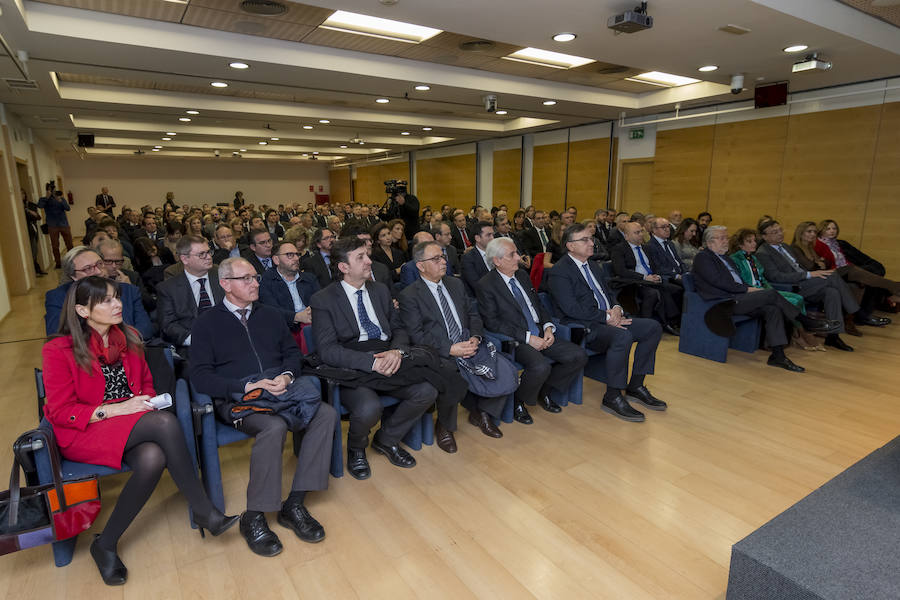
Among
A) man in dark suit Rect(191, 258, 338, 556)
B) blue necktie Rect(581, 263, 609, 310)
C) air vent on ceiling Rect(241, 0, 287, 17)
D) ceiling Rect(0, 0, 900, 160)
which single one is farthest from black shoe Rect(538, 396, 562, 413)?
air vent on ceiling Rect(241, 0, 287, 17)

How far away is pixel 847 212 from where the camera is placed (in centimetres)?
774

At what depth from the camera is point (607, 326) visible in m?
3.95

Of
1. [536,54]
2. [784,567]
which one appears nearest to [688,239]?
[536,54]

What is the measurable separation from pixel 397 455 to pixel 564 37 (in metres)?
4.38

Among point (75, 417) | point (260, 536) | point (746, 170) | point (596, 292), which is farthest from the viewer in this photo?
point (746, 170)

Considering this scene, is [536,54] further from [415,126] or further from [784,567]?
[784,567]

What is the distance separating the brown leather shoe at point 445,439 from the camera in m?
3.30

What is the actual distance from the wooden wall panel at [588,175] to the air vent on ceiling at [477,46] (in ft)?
19.0

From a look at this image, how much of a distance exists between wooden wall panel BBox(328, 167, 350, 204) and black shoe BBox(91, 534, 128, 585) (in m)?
20.9

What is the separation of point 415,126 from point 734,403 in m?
9.54

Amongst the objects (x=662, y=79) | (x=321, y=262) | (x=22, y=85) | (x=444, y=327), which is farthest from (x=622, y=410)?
(x=22, y=85)

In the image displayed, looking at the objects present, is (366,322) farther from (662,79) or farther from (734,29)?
(662,79)

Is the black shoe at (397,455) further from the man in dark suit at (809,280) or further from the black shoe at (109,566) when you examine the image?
the man in dark suit at (809,280)

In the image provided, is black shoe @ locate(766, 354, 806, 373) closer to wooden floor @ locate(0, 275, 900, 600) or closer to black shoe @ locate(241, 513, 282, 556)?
wooden floor @ locate(0, 275, 900, 600)
